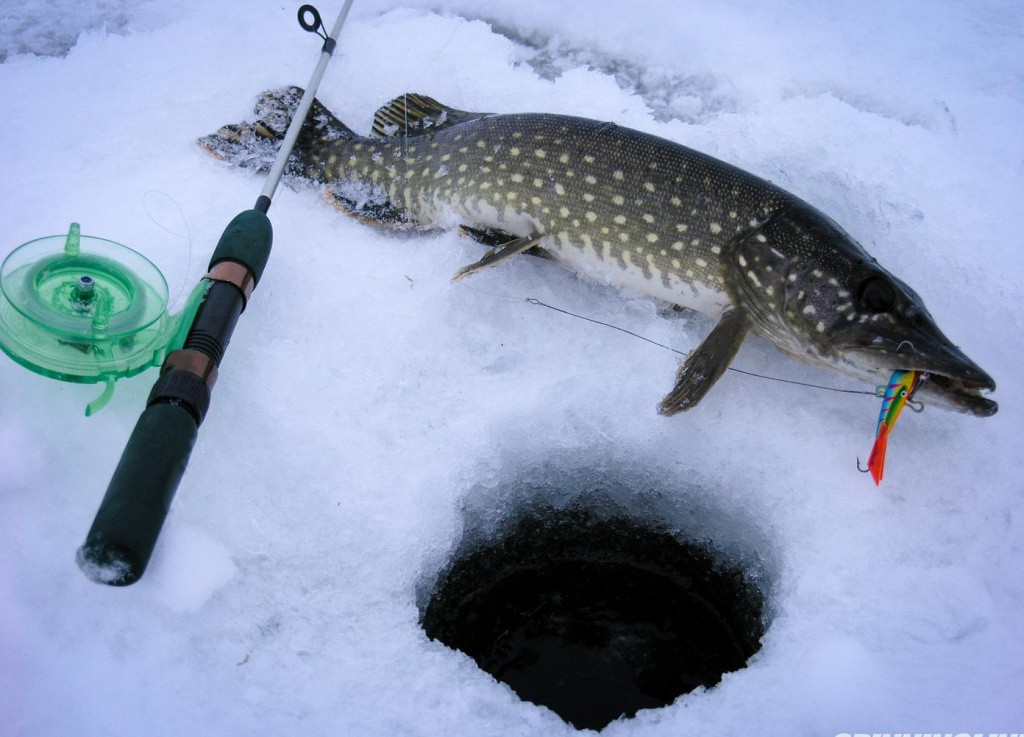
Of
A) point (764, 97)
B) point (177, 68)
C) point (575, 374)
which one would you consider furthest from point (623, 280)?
point (177, 68)

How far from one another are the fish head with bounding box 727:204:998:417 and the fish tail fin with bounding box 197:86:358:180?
1566 millimetres

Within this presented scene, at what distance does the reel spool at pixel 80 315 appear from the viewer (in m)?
1.91

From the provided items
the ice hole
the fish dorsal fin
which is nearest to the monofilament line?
the ice hole

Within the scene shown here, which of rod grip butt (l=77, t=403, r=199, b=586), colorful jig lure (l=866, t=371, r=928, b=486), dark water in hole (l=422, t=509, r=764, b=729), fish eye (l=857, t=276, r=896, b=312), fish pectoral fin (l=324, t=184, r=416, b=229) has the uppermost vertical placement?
fish eye (l=857, t=276, r=896, b=312)

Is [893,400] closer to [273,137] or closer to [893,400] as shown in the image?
[893,400]

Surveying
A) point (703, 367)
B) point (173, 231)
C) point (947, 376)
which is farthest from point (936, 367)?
point (173, 231)

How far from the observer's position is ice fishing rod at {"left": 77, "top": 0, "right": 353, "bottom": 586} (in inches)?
62.7

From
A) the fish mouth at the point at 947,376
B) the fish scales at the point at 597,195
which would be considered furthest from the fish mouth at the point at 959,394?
the fish scales at the point at 597,195

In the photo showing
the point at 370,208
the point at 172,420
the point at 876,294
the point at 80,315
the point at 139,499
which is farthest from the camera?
the point at 370,208

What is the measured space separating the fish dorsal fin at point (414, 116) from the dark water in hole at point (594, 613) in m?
1.49

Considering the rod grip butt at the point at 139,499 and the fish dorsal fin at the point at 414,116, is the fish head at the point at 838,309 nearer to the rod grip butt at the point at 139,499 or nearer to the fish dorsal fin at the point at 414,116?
the fish dorsal fin at the point at 414,116

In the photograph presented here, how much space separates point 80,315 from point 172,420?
0.40 m

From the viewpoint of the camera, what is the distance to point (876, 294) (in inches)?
86.0

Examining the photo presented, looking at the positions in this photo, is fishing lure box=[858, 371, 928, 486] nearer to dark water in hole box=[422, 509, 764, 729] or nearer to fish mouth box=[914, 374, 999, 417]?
fish mouth box=[914, 374, 999, 417]
